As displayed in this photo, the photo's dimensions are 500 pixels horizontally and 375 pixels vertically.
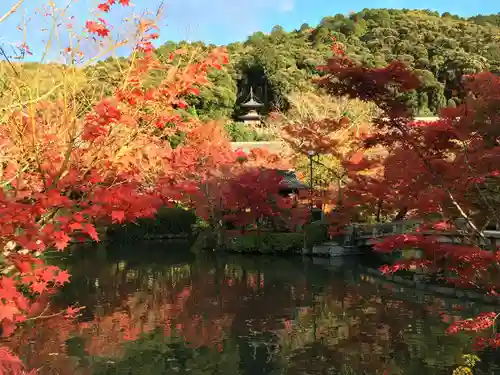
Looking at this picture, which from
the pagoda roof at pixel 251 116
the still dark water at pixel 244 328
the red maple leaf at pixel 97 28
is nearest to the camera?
the red maple leaf at pixel 97 28

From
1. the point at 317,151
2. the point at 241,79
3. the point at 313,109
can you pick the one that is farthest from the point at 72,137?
the point at 241,79

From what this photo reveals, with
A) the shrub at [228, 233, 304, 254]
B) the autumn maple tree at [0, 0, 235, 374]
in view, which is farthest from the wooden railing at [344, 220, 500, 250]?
the autumn maple tree at [0, 0, 235, 374]

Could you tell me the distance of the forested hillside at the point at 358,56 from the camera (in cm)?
4762

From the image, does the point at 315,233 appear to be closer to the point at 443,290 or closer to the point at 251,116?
the point at 443,290

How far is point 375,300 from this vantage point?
13500 millimetres

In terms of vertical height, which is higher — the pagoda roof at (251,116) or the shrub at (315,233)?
the pagoda roof at (251,116)

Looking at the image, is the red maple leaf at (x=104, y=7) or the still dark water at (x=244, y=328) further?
the still dark water at (x=244, y=328)

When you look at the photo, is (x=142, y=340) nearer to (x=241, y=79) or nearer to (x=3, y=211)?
(x=3, y=211)

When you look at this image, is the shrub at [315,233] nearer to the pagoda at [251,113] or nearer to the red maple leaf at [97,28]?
the red maple leaf at [97,28]

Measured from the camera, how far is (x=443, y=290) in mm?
14008

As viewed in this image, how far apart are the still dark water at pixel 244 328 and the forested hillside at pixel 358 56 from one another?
28.9m

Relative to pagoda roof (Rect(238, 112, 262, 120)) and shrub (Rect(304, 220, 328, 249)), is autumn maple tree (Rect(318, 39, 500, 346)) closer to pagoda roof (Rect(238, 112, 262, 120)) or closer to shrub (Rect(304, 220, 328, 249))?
shrub (Rect(304, 220, 328, 249))

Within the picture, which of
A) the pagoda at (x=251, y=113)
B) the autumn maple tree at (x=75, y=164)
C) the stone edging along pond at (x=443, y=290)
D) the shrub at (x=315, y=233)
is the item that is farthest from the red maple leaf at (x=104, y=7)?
the pagoda at (x=251, y=113)

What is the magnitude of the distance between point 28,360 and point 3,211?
629 cm
